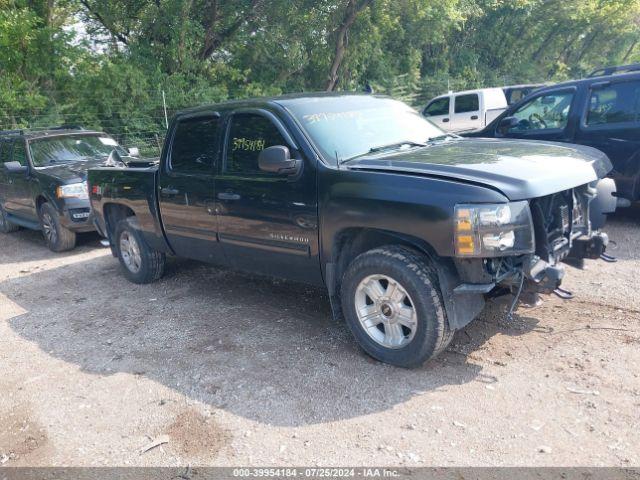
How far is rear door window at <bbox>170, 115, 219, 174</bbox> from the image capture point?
16.6 ft

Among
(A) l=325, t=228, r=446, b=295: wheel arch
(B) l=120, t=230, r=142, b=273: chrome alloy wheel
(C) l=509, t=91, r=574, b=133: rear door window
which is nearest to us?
(A) l=325, t=228, r=446, b=295: wheel arch

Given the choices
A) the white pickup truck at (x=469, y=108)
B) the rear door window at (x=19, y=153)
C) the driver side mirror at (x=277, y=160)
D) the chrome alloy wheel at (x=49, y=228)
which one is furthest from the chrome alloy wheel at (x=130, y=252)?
the white pickup truck at (x=469, y=108)

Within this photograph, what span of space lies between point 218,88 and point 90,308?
12926mm

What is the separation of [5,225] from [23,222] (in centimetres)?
109

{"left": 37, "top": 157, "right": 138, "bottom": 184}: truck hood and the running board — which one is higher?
{"left": 37, "top": 157, "right": 138, "bottom": 184}: truck hood

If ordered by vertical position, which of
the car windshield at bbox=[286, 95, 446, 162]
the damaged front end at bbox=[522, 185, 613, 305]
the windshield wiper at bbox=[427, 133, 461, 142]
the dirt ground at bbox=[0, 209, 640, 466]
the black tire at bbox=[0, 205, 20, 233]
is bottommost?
→ the dirt ground at bbox=[0, 209, 640, 466]

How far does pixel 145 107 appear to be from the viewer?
15.9 m

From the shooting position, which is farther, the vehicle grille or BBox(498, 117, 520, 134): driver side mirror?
BBox(498, 117, 520, 134): driver side mirror

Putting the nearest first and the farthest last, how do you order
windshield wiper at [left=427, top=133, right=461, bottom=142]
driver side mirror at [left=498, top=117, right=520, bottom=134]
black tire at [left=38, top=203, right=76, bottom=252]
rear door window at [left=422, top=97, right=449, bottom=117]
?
windshield wiper at [left=427, top=133, right=461, bottom=142] → driver side mirror at [left=498, top=117, right=520, bottom=134] → black tire at [left=38, top=203, right=76, bottom=252] → rear door window at [left=422, top=97, right=449, bottom=117]

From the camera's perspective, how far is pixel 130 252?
653 cm

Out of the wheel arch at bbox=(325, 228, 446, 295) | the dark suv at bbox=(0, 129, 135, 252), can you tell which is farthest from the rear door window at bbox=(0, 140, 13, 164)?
the wheel arch at bbox=(325, 228, 446, 295)

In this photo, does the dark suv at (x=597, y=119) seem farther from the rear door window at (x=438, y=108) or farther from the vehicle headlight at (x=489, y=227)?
the rear door window at (x=438, y=108)

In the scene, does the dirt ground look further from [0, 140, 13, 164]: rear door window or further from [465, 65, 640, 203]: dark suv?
[0, 140, 13, 164]: rear door window

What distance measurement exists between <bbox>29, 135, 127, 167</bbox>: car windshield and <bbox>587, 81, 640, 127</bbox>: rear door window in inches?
272
